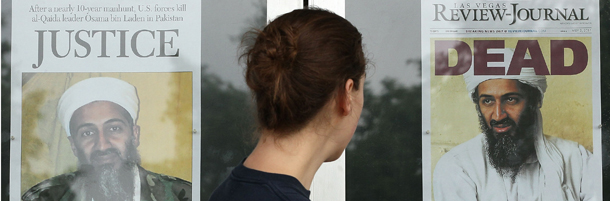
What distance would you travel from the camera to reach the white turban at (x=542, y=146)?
2.13 metres

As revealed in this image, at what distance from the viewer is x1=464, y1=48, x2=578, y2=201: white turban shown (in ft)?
7.00

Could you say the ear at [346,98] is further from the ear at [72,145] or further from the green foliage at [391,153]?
the ear at [72,145]

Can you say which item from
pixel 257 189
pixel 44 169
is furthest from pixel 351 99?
pixel 44 169

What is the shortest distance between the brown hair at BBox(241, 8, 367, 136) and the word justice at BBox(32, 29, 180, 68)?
4.01 feet

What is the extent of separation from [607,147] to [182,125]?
5.57ft

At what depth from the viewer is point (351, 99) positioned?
106 centimetres

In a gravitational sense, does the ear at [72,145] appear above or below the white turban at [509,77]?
below

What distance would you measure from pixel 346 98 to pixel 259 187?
0.25 metres

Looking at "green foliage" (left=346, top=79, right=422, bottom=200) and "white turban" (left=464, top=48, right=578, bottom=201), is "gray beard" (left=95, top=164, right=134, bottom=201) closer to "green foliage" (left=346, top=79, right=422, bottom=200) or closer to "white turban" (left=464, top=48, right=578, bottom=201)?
"green foliage" (left=346, top=79, right=422, bottom=200)

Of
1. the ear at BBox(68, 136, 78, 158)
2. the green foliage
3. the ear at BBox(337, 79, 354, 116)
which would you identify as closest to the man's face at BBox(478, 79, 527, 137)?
the green foliage

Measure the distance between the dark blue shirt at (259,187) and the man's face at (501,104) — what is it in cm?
135

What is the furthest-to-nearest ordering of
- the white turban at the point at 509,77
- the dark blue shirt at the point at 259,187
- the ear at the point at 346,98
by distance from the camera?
the white turban at the point at 509,77 → the ear at the point at 346,98 → the dark blue shirt at the point at 259,187

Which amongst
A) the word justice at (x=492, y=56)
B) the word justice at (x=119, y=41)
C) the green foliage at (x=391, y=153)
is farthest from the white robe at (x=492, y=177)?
the word justice at (x=119, y=41)

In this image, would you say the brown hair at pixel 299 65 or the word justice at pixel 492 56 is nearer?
the brown hair at pixel 299 65
